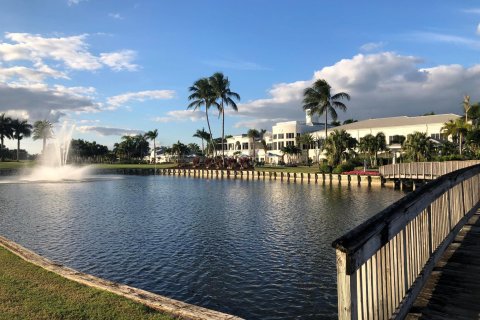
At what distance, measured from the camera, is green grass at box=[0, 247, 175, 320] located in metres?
6.45

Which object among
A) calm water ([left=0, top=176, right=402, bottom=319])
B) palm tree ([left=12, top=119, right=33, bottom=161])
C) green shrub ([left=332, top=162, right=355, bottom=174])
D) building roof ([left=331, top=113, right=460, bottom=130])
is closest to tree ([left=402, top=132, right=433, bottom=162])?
green shrub ([left=332, top=162, right=355, bottom=174])

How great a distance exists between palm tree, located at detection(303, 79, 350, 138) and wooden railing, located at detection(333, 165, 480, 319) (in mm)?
66857

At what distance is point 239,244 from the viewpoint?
16.9 m

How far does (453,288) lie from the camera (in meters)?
5.90

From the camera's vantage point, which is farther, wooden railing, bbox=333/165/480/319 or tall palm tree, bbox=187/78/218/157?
tall palm tree, bbox=187/78/218/157

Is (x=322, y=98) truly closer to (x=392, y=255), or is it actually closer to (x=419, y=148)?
(x=419, y=148)

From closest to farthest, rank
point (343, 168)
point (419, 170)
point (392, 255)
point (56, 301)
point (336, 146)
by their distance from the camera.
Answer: point (392, 255), point (56, 301), point (419, 170), point (343, 168), point (336, 146)

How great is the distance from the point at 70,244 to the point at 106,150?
14220cm

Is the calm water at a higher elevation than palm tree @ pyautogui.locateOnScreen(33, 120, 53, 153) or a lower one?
lower

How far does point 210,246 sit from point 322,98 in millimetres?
60594

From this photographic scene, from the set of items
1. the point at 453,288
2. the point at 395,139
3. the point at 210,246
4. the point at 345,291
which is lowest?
the point at 210,246

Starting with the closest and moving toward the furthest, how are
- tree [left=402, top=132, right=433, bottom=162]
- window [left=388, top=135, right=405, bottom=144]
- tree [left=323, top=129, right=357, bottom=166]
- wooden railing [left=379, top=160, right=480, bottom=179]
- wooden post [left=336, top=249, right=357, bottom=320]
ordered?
wooden post [left=336, top=249, right=357, bottom=320] < wooden railing [left=379, top=160, right=480, bottom=179] < tree [left=402, top=132, right=433, bottom=162] < tree [left=323, top=129, right=357, bottom=166] < window [left=388, top=135, right=405, bottom=144]

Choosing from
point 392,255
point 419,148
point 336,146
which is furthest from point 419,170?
point 392,255

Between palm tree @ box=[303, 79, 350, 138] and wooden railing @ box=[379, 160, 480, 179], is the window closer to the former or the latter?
palm tree @ box=[303, 79, 350, 138]
